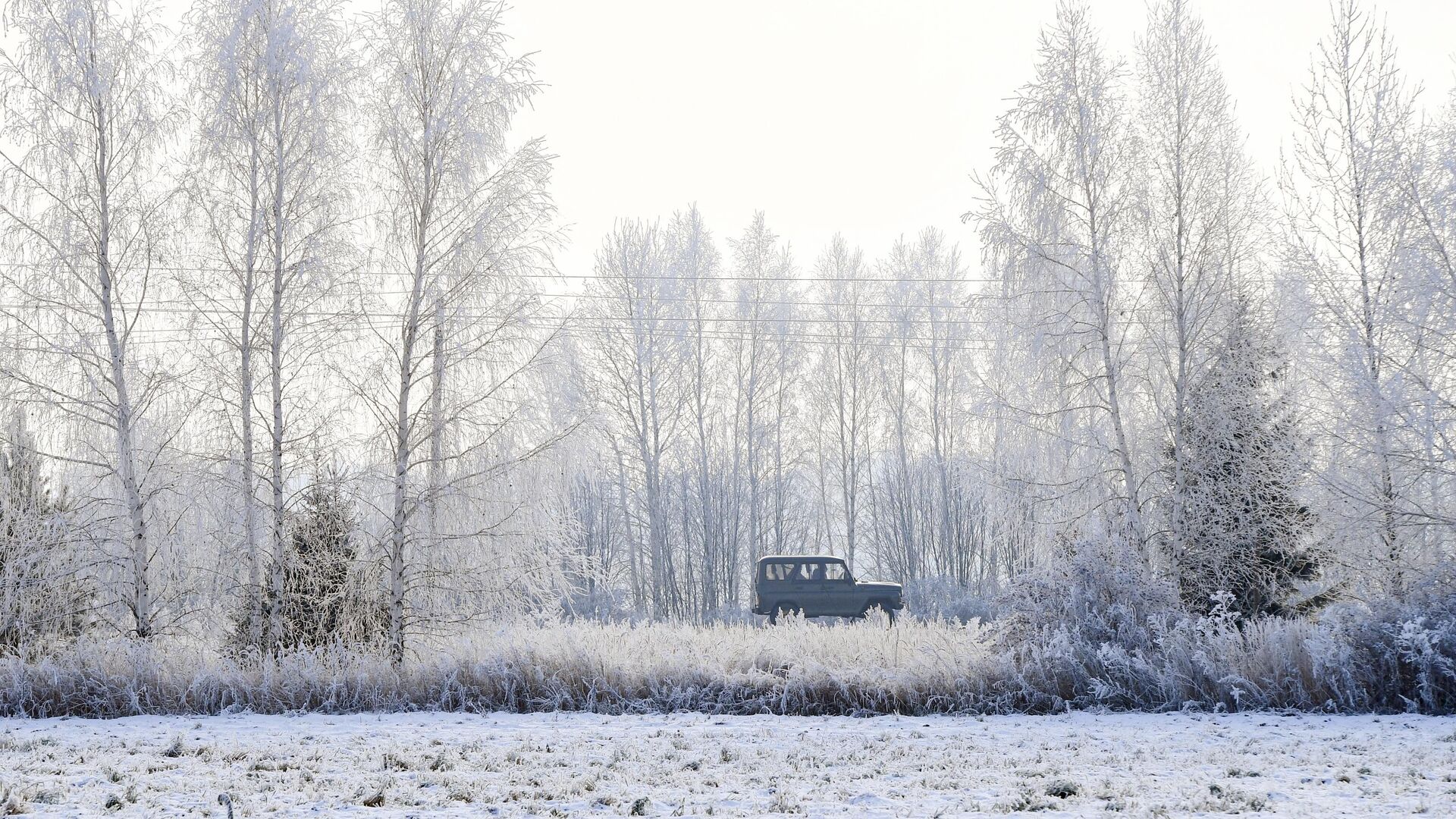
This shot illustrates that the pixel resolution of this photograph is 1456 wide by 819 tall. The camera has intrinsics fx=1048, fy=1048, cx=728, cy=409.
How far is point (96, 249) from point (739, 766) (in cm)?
946

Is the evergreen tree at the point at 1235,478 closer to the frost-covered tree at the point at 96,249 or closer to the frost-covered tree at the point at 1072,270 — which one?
the frost-covered tree at the point at 1072,270

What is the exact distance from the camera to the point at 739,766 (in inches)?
237

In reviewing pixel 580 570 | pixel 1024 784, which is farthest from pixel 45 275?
pixel 1024 784

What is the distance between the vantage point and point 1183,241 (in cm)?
1339

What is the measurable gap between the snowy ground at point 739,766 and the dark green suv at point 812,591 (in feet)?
41.2

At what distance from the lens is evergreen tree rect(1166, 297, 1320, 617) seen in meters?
12.9

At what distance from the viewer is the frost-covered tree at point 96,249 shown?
11078 mm

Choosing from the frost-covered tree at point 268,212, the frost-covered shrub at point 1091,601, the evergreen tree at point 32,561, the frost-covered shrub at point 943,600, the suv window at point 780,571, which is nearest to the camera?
the frost-covered shrub at point 1091,601

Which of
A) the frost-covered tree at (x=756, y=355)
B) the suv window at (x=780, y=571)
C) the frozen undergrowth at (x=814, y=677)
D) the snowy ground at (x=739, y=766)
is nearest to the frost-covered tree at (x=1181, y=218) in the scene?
the frozen undergrowth at (x=814, y=677)

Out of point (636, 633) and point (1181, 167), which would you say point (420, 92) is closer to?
point (636, 633)

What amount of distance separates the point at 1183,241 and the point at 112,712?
42.3ft

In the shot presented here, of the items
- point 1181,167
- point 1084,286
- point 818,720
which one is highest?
point 1181,167

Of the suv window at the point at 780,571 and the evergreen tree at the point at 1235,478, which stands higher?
the evergreen tree at the point at 1235,478

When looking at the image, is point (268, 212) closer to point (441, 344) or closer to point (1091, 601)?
point (441, 344)
